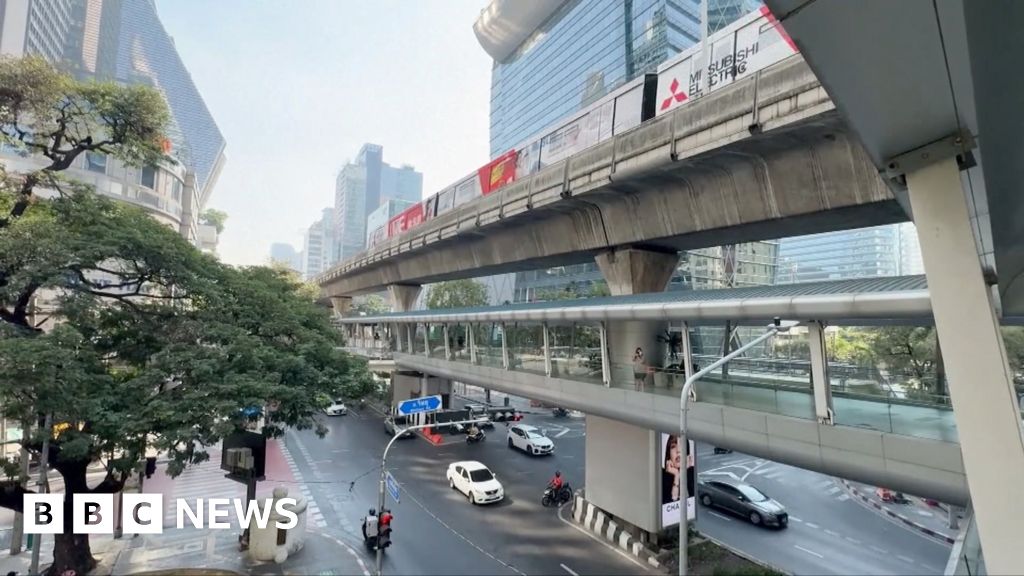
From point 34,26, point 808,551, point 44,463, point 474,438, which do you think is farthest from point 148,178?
point 34,26

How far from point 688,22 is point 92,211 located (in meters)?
50.9

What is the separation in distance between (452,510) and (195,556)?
802cm

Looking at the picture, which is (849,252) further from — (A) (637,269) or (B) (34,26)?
(B) (34,26)

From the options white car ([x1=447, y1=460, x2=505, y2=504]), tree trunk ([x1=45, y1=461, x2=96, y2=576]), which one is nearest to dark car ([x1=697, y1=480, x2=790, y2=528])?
white car ([x1=447, y1=460, x2=505, y2=504])

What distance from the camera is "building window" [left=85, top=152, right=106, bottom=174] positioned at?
34.5 m

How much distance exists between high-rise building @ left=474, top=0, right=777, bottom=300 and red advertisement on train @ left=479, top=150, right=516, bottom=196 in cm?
596

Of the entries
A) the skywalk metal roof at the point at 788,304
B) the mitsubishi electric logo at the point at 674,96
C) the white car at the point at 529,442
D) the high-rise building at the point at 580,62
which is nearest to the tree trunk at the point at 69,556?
the skywalk metal roof at the point at 788,304

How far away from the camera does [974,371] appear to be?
4211 mm

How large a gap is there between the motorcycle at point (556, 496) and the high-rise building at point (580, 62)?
1678 centimetres

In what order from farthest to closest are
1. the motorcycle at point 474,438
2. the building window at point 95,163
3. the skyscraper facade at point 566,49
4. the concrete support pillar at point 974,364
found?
the skyscraper facade at point 566,49, the building window at point 95,163, the motorcycle at point 474,438, the concrete support pillar at point 974,364

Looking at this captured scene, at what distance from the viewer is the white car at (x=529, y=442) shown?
26.5 m

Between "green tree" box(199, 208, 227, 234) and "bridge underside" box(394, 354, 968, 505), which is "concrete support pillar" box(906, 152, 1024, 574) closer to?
"bridge underside" box(394, 354, 968, 505)

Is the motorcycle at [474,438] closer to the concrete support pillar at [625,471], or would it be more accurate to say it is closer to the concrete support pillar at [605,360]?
the concrete support pillar at [625,471]

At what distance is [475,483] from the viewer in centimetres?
1934
